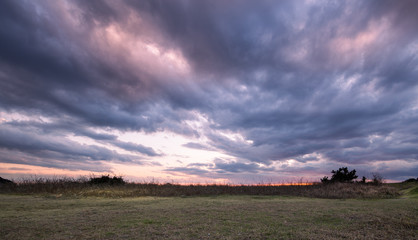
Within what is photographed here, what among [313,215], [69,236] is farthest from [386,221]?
[69,236]

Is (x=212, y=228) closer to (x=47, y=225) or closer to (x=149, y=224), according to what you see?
(x=149, y=224)

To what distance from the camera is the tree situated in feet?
117

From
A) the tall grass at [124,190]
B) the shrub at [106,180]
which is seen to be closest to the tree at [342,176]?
the tall grass at [124,190]

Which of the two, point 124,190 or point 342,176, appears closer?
point 124,190

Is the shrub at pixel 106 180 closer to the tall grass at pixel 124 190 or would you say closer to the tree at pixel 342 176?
the tall grass at pixel 124 190

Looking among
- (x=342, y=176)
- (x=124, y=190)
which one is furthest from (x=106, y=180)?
(x=342, y=176)

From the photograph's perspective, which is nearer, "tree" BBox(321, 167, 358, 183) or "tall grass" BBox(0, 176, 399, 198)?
"tall grass" BBox(0, 176, 399, 198)

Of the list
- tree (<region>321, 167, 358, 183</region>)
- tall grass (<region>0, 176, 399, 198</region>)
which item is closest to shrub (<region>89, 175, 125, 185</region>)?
tall grass (<region>0, 176, 399, 198</region>)

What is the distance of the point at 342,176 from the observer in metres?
36.5

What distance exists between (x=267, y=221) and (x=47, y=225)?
8402 mm

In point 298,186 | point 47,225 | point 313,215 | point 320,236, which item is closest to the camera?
point 320,236

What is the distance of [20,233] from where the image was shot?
770cm

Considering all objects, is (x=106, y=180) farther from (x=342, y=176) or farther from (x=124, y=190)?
(x=342, y=176)

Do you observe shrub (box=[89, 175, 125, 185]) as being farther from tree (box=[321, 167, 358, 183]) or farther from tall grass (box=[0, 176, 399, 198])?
tree (box=[321, 167, 358, 183])
